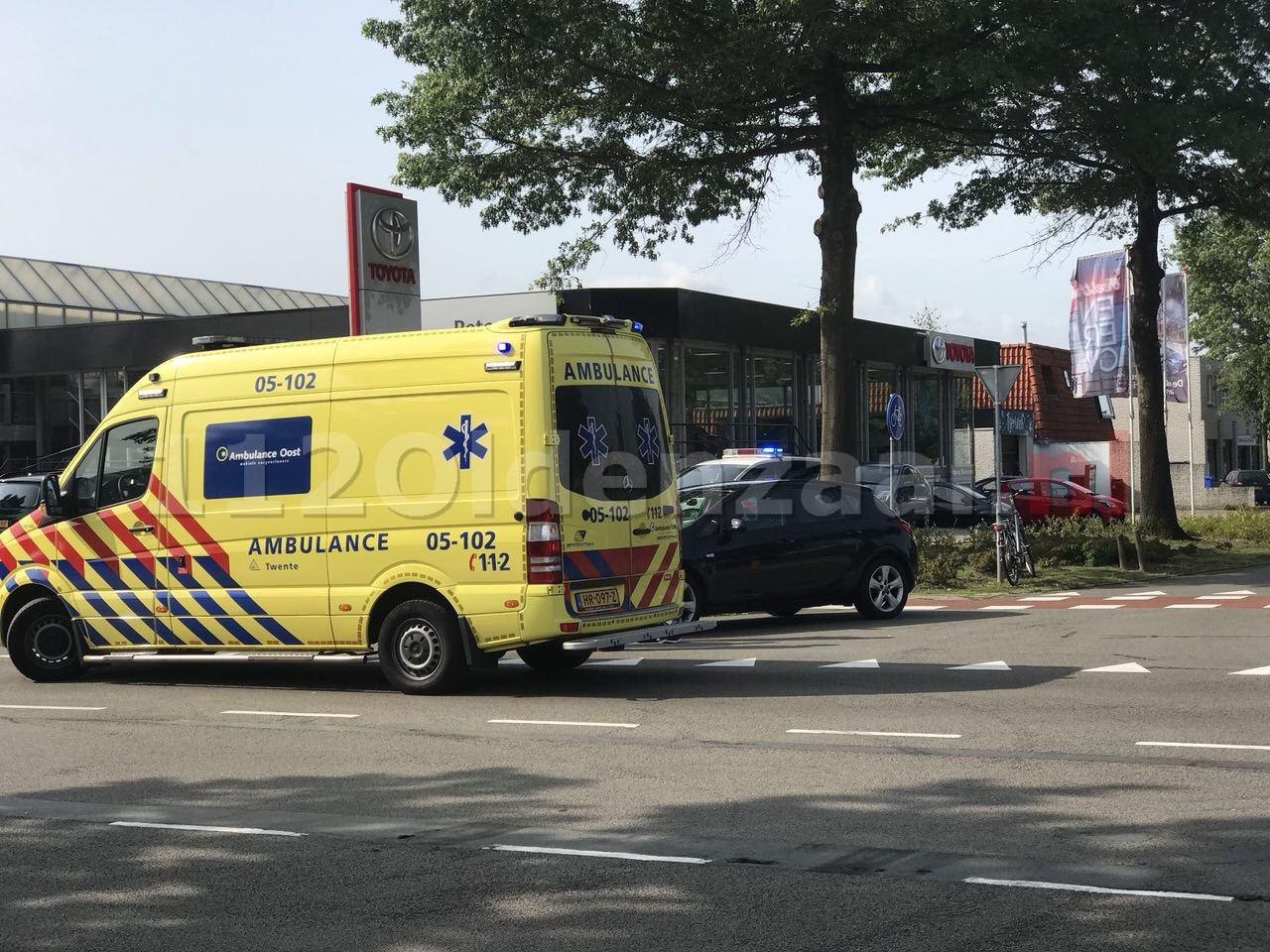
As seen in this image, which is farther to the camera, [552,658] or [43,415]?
[43,415]

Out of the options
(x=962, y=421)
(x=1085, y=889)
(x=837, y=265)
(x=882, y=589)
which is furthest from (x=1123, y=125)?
(x=962, y=421)

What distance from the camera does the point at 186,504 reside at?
11969mm

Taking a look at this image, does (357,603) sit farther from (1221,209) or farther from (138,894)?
(1221,209)

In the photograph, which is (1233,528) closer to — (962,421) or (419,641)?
(962,421)

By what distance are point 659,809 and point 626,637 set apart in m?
3.98

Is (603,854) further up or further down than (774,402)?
further down

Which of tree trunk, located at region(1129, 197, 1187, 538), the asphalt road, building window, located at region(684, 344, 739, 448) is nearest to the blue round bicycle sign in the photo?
tree trunk, located at region(1129, 197, 1187, 538)

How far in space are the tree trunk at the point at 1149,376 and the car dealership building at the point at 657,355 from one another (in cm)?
676

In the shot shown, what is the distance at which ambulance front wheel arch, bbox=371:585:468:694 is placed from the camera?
1091cm

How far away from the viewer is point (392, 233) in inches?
778

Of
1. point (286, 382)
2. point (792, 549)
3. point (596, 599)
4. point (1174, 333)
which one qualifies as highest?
point (1174, 333)

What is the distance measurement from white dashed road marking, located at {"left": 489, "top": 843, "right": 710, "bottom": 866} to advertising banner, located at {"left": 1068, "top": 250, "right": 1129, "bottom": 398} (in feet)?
80.2

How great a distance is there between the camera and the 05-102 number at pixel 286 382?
11.4 m

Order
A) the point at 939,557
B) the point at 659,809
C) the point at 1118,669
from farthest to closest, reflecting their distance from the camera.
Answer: the point at 939,557
the point at 1118,669
the point at 659,809
